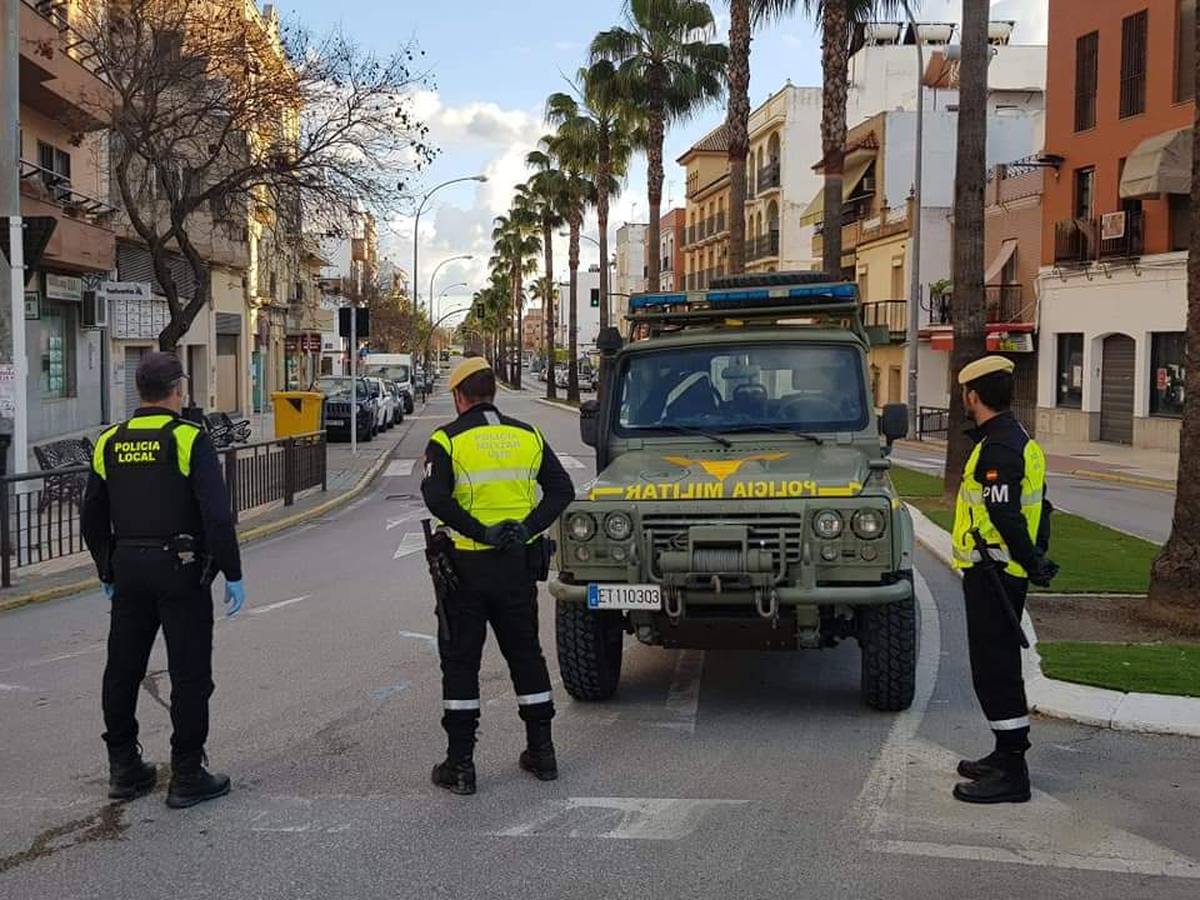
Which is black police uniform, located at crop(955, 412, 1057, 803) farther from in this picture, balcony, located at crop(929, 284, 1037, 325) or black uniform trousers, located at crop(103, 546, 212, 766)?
balcony, located at crop(929, 284, 1037, 325)

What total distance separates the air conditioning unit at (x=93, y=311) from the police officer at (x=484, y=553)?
2453 cm

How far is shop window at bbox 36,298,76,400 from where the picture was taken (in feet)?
85.5

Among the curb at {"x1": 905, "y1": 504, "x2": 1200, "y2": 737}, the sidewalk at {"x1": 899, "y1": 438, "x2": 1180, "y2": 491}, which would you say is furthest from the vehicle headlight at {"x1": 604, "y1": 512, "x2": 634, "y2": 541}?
the sidewalk at {"x1": 899, "y1": 438, "x2": 1180, "y2": 491}

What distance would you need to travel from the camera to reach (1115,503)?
2008cm

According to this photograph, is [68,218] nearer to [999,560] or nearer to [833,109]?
[833,109]

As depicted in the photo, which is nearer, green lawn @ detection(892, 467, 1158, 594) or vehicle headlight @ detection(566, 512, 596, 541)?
vehicle headlight @ detection(566, 512, 596, 541)

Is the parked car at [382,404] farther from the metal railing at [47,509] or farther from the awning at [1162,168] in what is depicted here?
the awning at [1162,168]

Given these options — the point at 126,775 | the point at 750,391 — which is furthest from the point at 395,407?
the point at 126,775

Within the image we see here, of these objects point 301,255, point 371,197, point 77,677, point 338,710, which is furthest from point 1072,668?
point 301,255

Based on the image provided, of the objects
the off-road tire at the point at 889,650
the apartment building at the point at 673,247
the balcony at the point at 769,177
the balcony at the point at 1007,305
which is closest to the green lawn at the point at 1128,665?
the off-road tire at the point at 889,650

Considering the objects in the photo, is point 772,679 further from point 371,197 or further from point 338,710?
point 371,197

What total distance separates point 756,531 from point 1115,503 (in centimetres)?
A: 1581

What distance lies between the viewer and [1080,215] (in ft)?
108

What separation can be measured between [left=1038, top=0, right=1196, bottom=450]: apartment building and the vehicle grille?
24144 millimetres
